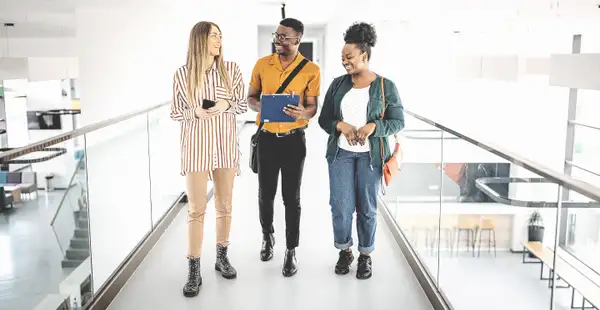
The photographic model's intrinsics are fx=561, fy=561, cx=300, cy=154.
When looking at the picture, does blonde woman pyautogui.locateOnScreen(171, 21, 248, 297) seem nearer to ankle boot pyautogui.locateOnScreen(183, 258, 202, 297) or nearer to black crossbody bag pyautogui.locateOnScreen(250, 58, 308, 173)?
ankle boot pyautogui.locateOnScreen(183, 258, 202, 297)

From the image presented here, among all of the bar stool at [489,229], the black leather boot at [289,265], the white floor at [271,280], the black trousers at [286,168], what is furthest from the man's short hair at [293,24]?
the bar stool at [489,229]

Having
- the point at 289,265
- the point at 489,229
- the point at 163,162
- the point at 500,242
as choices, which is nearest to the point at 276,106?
the point at 289,265

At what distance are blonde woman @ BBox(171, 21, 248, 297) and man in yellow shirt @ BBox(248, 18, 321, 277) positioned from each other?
0.15 metres

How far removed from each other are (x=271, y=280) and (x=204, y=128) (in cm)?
89

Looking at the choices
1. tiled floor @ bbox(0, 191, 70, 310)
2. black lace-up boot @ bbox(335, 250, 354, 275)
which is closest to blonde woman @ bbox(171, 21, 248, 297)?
black lace-up boot @ bbox(335, 250, 354, 275)

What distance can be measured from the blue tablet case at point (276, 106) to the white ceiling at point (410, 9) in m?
3.81

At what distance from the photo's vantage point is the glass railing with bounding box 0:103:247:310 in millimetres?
2979

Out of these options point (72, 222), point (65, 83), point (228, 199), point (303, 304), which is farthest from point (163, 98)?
point (65, 83)

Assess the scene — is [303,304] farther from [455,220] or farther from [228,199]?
[455,220]

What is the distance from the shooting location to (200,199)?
2.72 metres

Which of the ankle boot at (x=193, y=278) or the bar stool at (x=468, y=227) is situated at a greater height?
the ankle boot at (x=193, y=278)

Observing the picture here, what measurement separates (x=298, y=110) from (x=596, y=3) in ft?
20.0

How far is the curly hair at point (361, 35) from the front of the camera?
2682 millimetres

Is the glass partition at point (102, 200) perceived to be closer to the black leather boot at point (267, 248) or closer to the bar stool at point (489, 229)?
the black leather boot at point (267, 248)
